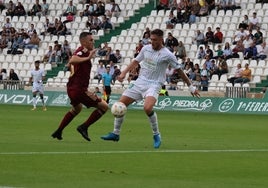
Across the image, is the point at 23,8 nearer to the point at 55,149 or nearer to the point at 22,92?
the point at 22,92

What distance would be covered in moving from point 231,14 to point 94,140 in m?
30.1

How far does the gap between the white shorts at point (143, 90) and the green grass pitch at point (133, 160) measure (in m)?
1.00

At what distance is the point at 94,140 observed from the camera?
2030 cm

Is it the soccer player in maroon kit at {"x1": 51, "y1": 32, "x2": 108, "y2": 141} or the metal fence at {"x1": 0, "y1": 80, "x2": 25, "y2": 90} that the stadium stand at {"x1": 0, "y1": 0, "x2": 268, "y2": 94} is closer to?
the metal fence at {"x1": 0, "y1": 80, "x2": 25, "y2": 90}

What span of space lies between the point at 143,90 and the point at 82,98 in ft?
5.69

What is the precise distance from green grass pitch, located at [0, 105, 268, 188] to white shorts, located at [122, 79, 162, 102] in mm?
1003

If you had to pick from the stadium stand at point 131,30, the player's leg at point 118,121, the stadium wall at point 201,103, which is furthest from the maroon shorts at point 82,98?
the stadium stand at point 131,30

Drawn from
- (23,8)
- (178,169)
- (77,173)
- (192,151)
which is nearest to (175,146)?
(192,151)

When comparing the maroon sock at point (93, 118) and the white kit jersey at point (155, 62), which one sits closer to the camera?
the white kit jersey at point (155, 62)

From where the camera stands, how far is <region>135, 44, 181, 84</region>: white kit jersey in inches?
736

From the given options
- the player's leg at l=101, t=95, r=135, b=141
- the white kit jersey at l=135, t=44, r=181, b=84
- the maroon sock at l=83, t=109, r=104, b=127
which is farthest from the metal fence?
the white kit jersey at l=135, t=44, r=181, b=84

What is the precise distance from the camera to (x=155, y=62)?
18719mm

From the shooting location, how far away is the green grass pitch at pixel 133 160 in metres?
12.1

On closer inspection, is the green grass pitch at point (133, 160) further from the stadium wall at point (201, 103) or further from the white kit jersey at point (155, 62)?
the stadium wall at point (201, 103)
